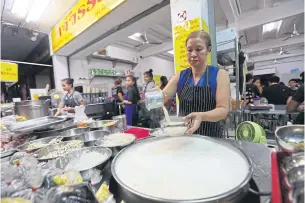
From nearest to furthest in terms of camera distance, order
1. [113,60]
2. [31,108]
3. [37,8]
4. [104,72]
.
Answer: [31,108]
[37,8]
[104,72]
[113,60]

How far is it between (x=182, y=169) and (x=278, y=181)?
323 mm

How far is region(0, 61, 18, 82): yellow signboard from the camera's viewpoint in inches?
94.7

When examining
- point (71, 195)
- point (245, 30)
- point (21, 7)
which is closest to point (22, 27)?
point (21, 7)

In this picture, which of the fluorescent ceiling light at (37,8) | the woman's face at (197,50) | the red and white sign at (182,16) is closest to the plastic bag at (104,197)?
the woman's face at (197,50)

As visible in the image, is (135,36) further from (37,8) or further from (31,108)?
(31,108)

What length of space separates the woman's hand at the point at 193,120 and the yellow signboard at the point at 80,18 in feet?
8.31

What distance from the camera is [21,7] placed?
363 cm

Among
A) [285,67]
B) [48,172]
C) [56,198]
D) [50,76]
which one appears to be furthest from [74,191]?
[285,67]

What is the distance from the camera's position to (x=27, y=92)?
561 centimetres

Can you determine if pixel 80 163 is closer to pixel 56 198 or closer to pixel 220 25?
pixel 56 198

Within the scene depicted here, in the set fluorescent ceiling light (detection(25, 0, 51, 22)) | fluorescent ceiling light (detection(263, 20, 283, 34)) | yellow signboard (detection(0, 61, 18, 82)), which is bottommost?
yellow signboard (detection(0, 61, 18, 82))

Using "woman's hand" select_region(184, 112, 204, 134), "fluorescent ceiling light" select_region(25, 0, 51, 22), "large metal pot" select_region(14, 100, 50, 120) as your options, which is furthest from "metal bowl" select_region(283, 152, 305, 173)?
"fluorescent ceiling light" select_region(25, 0, 51, 22)

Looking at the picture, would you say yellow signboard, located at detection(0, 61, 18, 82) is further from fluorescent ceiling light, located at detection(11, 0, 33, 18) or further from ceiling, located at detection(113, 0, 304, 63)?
ceiling, located at detection(113, 0, 304, 63)

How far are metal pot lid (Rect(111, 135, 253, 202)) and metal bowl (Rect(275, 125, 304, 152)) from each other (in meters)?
0.13
